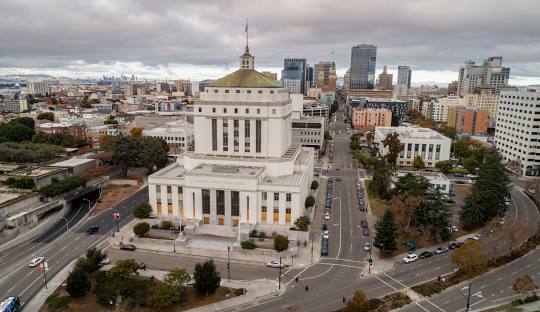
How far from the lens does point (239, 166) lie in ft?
252

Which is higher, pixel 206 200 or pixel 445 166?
pixel 206 200

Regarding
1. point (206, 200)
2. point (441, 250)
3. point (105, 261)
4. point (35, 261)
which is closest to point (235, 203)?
point (206, 200)

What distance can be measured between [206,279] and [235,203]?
928 inches

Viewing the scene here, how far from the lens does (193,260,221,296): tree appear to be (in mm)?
46656

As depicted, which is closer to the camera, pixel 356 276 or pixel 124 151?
pixel 356 276

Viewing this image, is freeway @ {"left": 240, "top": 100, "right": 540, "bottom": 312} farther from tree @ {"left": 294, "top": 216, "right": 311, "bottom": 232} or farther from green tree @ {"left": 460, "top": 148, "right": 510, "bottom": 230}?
green tree @ {"left": 460, "top": 148, "right": 510, "bottom": 230}

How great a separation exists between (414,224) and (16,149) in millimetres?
104300

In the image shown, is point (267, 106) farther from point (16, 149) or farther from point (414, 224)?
point (16, 149)

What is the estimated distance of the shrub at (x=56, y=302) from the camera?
45.1 meters

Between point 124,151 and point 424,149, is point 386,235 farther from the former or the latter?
point 424,149

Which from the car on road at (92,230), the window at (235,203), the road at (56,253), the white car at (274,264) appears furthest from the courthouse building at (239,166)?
the white car at (274,264)

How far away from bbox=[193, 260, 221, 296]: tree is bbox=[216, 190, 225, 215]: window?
2225 cm

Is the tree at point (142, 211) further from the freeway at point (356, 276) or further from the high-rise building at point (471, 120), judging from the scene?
the high-rise building at point (471, 120)

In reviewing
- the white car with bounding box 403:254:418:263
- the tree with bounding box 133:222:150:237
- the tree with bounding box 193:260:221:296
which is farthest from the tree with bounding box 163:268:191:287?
the white car with bounding box 403:254:418:263
